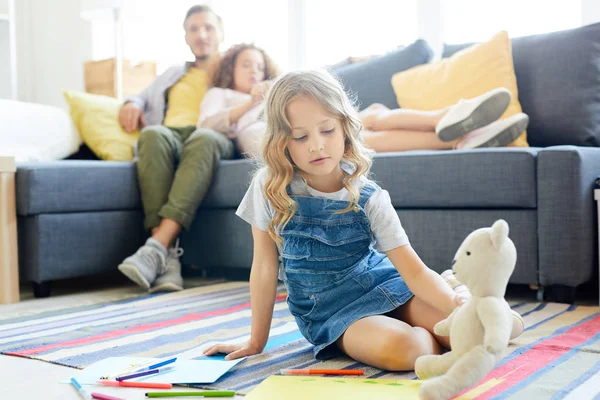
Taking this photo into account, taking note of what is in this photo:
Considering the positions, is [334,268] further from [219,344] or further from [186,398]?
[186,398]

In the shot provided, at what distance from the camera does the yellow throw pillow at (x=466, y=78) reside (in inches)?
86.9

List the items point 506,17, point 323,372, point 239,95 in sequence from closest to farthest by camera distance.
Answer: point 323,372 → point 239,95 → point 506,17

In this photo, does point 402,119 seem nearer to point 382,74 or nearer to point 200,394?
point 382,74

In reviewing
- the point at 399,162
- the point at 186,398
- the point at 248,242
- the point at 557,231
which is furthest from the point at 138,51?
the point at 186,398

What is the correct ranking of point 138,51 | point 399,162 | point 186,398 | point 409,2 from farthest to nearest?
1. point 138,51
2. point 409,2
3. point 399,162
4. point 186,398

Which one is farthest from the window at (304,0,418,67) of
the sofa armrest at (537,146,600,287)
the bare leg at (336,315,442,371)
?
the bare leg at (336,315,442,371)

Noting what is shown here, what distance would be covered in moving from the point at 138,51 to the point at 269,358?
138 inches

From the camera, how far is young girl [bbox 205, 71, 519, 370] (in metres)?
1.16

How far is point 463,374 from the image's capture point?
750 mm

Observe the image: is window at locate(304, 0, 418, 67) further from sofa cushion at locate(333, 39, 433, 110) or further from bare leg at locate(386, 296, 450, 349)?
bare leg at locate(386, 296, 450, 349)

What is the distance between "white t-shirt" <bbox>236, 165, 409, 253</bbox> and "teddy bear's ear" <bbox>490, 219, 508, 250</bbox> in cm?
41

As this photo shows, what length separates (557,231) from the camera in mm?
1706

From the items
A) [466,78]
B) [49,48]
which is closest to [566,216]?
[466,78]

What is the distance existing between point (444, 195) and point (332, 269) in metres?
0.72
